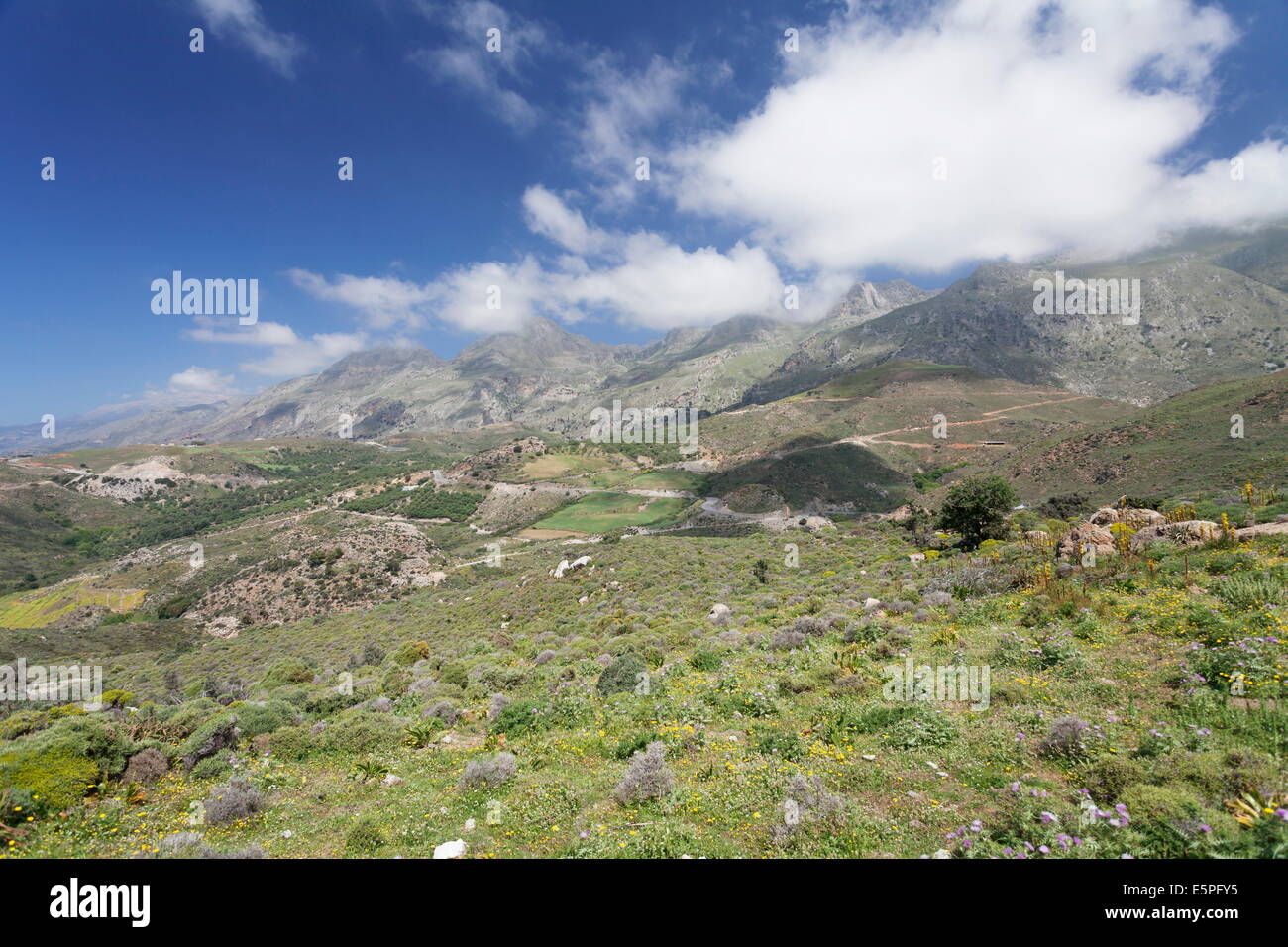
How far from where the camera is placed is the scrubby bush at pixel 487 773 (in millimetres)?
8078

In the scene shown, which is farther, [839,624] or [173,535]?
[173,535]

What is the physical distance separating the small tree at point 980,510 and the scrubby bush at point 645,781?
27.1 metres

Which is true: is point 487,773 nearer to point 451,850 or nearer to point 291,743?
point 451,850

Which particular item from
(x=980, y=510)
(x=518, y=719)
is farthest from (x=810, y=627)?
(x=980, y=510)

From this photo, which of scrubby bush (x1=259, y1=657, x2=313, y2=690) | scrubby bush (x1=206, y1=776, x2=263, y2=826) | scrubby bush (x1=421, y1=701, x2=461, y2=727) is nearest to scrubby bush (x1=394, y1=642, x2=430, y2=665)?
scrubby bush (x1=259, y1=657, x2=313, y2=690)

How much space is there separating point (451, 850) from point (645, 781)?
2693 millimetres

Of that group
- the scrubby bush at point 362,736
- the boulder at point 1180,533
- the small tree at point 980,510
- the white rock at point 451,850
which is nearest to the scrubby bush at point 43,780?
the scrubby bush at point 362,736

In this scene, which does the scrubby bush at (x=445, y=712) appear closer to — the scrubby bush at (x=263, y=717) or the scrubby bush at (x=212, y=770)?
the scrubby bush at (x=263, y=717)

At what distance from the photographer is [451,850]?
6.04 meters
